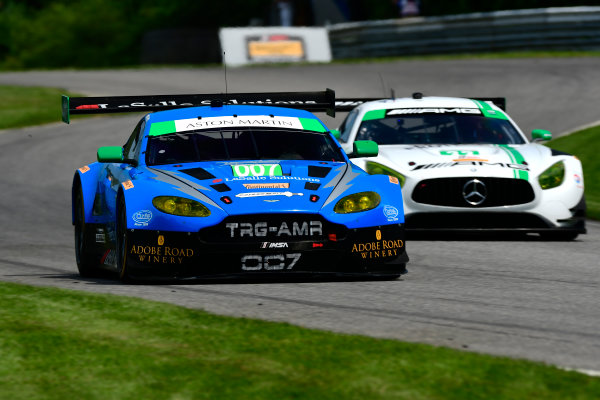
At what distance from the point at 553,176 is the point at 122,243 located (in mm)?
4771

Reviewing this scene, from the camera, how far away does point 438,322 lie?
20.1ft

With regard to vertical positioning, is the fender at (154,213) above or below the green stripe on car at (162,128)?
below

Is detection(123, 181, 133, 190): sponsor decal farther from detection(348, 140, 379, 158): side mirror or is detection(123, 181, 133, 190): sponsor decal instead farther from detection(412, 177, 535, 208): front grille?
detection(412, 177, 535, 208): front grille

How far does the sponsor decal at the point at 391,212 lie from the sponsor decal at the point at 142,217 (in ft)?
4.89

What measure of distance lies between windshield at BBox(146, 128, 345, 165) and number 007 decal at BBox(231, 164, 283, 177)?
1.35ft

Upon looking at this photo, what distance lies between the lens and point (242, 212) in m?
7.62

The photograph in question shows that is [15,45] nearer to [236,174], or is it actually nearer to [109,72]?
[109,72]

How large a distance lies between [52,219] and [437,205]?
15.0 feet

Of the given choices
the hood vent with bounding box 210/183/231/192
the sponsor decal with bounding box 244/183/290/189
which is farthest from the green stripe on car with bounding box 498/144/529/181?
the hood vent with bounding box 210/183/231/192

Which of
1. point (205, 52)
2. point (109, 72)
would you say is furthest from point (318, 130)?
point (205, 52)

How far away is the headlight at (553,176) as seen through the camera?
11.2 meters

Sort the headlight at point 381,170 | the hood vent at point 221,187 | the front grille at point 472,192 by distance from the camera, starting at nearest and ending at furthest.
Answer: the hood vent at point 221,187, the front grille at point 472,192, the headlight at point 381,170

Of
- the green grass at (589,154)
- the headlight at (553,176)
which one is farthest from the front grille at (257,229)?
the green grass at (589,154)

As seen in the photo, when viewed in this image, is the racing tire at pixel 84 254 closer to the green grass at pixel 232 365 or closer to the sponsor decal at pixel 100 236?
the sponsor decal at pixel 100 236
